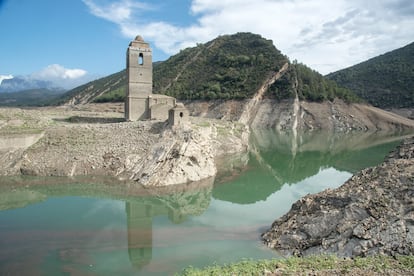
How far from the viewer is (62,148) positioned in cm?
2541

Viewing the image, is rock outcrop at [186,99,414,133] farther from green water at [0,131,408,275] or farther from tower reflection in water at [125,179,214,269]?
tower reflection in water at [125,179,214,269]

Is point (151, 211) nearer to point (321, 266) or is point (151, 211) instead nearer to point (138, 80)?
point (321, 266)

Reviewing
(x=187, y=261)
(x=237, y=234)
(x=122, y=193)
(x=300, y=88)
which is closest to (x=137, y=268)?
(x=187, y=261)

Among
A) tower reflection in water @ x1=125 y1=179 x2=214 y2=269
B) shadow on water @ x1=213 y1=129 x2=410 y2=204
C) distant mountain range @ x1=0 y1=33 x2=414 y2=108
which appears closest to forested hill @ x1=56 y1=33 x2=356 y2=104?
distant mountain range @ x1=0 y1=33 x2=414 y2=108

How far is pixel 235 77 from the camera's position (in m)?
75.2

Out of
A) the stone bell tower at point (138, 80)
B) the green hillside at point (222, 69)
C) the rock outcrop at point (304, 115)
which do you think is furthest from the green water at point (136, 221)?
the green hillside at point (222, 69)

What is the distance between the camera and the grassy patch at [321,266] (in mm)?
9016

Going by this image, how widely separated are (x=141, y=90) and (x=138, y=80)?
36.2 inches

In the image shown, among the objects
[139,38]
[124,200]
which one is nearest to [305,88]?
[139,38]

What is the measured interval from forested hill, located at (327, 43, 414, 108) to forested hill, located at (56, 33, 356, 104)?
15.3 metres

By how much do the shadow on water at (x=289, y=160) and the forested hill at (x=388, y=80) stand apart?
114 ft

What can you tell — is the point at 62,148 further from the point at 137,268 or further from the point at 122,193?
the point at 137,268

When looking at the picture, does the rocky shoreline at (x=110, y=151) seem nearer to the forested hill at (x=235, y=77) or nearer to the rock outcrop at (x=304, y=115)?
the forested hill at (x=235, y=77)

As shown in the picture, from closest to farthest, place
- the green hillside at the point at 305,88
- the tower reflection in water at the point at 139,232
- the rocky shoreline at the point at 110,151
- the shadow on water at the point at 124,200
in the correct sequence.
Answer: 1. the tower reflection in water at the point at 139,232
2. the shadow on water at the point at 124,200
3. the rocky shoreline at the point at 110,151
4. the green hillside at the point at 305,88
